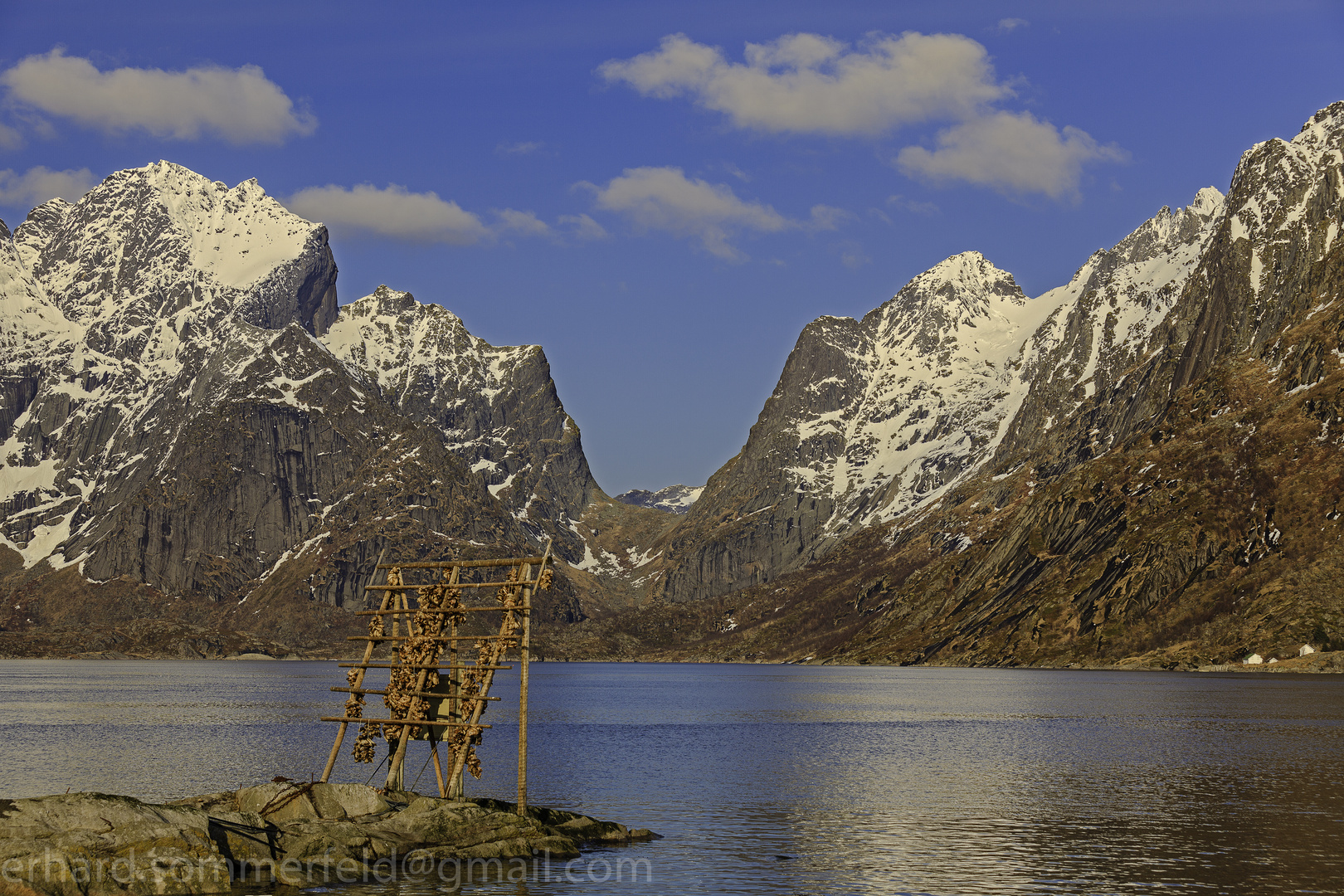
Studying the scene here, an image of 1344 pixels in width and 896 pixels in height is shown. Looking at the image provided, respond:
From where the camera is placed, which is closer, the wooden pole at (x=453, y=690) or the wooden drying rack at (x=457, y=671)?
the wooden drying rack at (x=457, y=671)

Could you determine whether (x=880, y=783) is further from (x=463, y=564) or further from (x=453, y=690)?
(x=463, y=564)

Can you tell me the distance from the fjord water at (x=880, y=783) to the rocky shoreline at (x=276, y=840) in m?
2.37

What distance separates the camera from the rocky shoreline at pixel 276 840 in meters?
46.0

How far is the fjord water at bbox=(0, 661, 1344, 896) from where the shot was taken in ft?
174

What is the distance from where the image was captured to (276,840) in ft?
171

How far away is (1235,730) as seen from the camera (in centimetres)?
12288

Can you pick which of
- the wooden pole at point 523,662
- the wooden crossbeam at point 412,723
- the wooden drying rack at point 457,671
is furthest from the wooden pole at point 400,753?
the wooden pole at point 523,662

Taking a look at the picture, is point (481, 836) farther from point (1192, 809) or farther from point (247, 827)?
point (1192, 809)

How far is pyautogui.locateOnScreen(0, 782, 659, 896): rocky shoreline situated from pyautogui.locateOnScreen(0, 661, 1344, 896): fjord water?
2.37 metres

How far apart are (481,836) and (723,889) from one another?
37.5 feet

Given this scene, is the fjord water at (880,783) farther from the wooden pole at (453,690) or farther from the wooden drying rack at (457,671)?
the wooden drying rack at (457,671)

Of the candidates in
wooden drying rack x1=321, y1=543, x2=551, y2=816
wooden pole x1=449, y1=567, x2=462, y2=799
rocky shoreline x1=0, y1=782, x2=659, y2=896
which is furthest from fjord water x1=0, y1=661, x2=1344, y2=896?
wooden drying rack x1=321, y1=543, x2=551, y2=816

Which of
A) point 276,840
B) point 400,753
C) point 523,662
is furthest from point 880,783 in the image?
point 276,840

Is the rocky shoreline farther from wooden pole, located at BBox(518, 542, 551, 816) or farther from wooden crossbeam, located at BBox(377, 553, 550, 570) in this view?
wooden crossbeam, located at BBox(377, 553, 550, 570)
